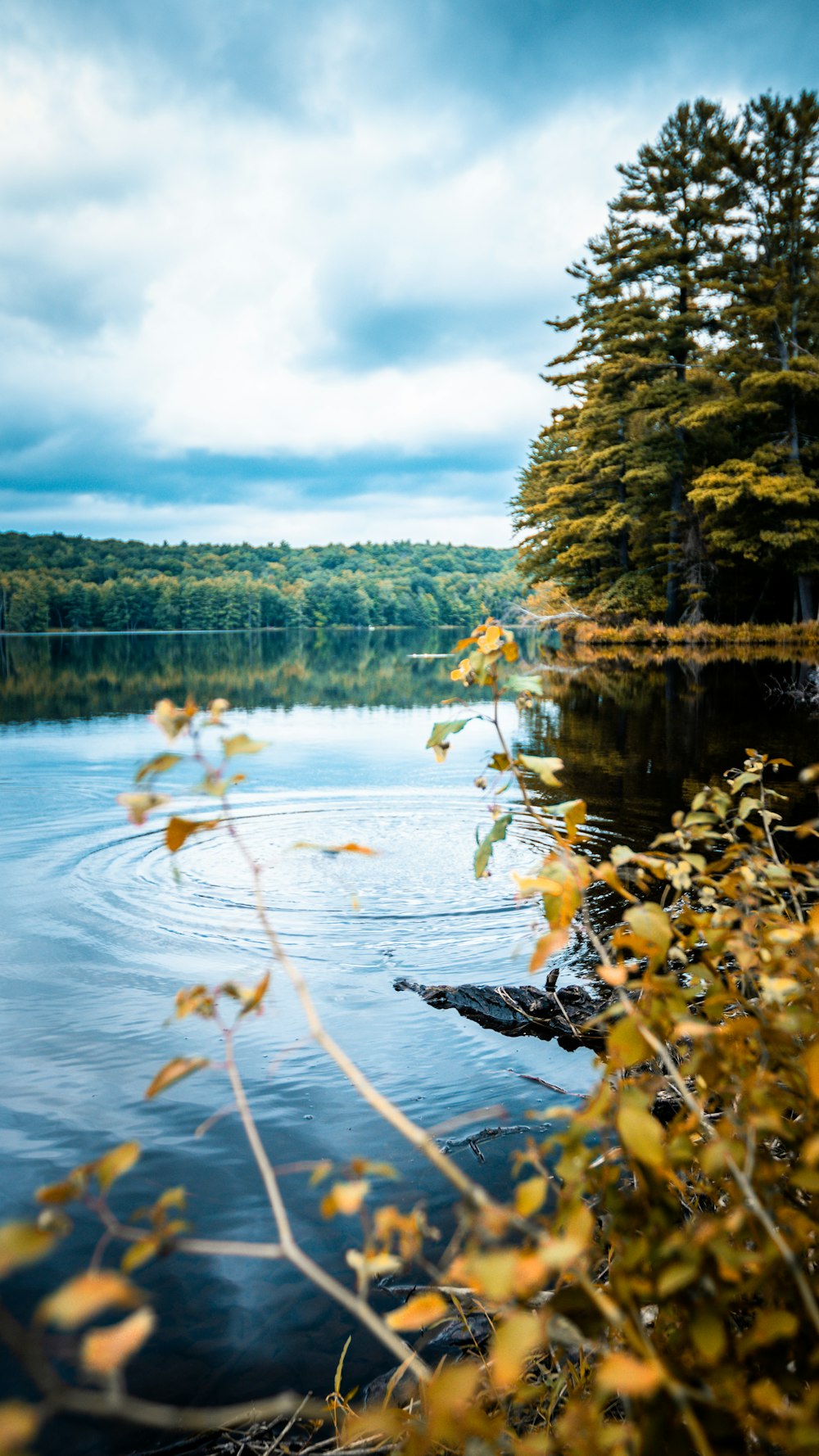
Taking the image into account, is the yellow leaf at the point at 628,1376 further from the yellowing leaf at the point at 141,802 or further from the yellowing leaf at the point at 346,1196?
the yellowing leaf at the point at 141,802

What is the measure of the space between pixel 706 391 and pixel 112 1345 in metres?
35.5

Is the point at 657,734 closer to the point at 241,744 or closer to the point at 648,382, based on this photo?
the point at 241,744

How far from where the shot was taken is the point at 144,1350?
2439 mm

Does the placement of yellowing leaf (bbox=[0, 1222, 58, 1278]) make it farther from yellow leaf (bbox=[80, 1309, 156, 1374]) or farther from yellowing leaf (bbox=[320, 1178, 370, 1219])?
yellowing leaf (bbox=[320, 1178, 370, 1219])

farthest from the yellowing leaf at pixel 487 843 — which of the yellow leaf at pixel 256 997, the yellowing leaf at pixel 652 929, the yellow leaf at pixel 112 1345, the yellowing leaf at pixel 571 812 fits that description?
the yellow leaf at pixel 112 1345

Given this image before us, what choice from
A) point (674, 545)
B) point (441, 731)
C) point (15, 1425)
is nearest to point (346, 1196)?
point (15, 1425)

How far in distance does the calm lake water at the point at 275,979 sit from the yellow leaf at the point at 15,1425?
1.67 ft

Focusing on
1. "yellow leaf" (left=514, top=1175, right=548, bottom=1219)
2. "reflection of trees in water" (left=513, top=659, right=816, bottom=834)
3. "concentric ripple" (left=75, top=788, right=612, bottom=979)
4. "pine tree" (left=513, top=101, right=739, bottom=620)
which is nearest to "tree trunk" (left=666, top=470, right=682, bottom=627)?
"pine tree" (left=513, top=101, right=739, bottom=620)

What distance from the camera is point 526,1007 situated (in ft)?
14.3

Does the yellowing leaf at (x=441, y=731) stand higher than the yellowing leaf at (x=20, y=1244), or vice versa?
the yellowing leaf at (x=441, y=731)

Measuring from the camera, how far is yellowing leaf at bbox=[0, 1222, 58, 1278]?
664 mm

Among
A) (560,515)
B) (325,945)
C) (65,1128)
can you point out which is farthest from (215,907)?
(560,515)

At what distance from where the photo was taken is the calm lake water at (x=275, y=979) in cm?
266

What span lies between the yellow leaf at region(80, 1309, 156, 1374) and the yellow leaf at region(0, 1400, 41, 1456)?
5cm
